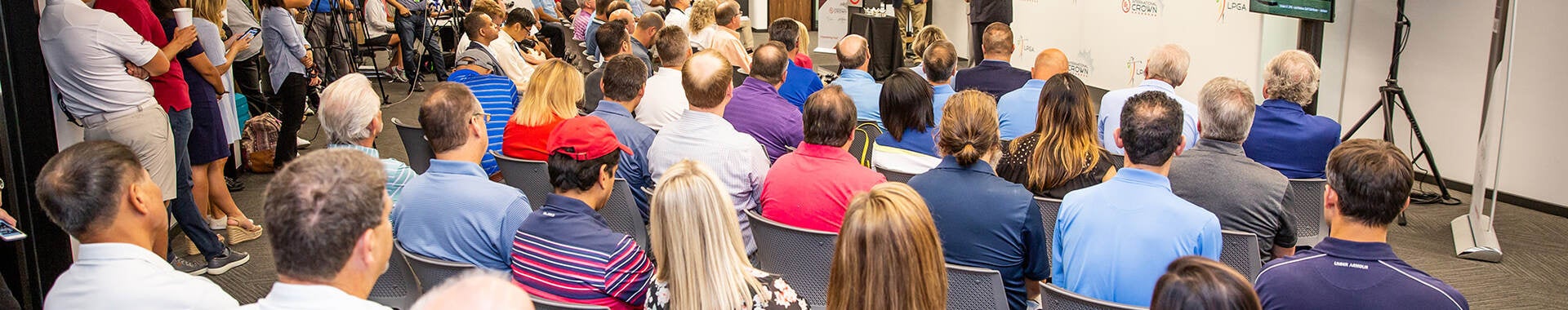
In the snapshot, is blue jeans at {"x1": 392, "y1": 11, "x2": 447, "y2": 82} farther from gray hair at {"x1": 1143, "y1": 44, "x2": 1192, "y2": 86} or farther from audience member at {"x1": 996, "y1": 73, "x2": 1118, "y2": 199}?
audience member at {"x1": 996, "y1": 73, "x2": 1118, "y2": 199}

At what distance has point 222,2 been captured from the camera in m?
4.95

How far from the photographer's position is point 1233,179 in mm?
3002

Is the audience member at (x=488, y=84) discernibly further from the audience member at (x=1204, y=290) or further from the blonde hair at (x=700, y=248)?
the audience member at (x=1204, y=290)

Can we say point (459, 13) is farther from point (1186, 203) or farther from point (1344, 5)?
point (1186, 203)

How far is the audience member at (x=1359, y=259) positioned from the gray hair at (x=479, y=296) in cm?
151

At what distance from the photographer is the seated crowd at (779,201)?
5.75ft

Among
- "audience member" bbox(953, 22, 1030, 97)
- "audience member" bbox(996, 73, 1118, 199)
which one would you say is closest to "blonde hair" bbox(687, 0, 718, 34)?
"audience member" bbox(953, 22, 1030, 97)

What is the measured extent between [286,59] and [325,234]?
185 inches

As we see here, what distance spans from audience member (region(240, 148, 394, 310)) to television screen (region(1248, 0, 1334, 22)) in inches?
221

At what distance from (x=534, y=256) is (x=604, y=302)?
0.19 meters

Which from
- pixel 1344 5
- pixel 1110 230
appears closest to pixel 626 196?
pixel 1110 230

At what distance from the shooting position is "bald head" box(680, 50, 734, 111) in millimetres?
3730

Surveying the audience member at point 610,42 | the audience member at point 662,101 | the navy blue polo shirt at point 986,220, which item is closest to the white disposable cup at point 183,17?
the audience member at point 662,101

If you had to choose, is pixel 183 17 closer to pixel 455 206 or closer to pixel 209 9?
pixel 209 9
